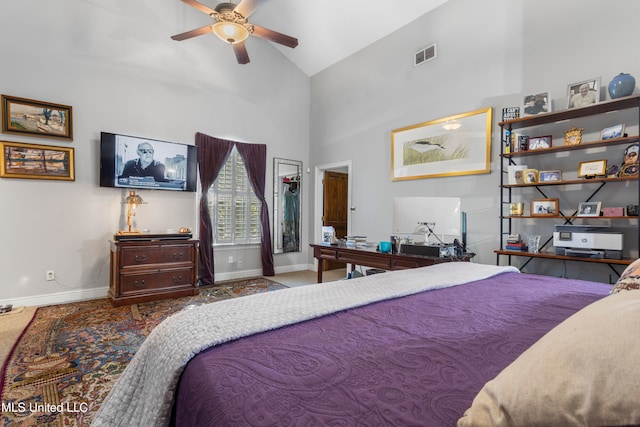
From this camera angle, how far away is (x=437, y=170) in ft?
13.1

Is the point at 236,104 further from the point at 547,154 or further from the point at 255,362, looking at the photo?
the point at 255,362

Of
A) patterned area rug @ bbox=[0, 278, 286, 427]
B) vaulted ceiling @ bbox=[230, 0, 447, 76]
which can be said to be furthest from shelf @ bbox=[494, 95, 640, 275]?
patterned area rug @ bbox=[0, 278, 286, 427]

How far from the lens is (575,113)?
2725 millimetres

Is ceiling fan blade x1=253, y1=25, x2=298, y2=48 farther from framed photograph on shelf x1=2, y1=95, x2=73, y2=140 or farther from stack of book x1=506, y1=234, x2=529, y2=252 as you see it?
stack of book x1=506, y1=234, x2=529, y2=252

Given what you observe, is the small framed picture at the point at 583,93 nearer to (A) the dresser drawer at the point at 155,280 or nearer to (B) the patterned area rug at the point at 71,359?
(B) the patterned area rug at the point at 71,359

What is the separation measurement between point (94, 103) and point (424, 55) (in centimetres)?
422

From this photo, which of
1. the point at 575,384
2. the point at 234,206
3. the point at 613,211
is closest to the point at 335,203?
the point at 234,206

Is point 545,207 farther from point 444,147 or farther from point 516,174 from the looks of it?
point 444,147

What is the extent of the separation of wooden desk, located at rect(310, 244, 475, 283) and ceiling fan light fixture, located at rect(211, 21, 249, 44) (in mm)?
2441

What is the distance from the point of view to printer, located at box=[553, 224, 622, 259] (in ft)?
7.98

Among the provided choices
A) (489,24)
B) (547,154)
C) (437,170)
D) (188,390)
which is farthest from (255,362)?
(489,24)

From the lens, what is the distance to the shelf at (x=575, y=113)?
244 centimetres

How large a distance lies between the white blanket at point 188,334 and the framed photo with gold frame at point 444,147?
2794mm

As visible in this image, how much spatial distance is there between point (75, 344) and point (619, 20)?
5255 mm
